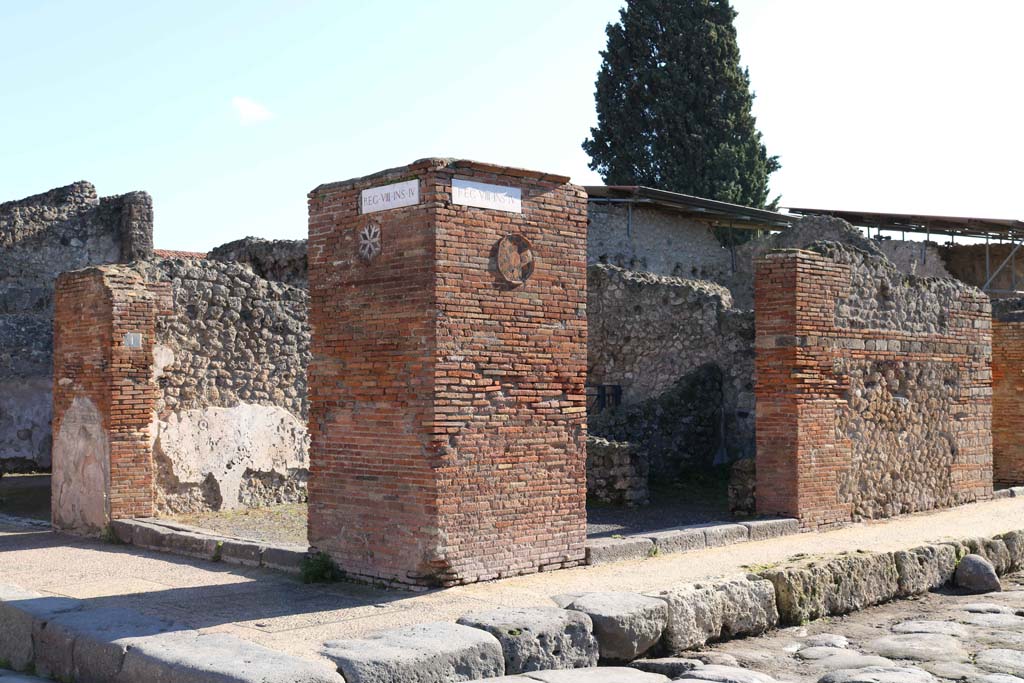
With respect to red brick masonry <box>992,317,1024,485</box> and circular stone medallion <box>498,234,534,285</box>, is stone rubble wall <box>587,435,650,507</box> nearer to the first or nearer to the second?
circular stone medallion <box>498,234,534,285</box>

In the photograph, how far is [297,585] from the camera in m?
7.24

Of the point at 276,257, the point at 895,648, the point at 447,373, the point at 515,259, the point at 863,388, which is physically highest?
the point at 276,257

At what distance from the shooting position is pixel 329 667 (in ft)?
16.2

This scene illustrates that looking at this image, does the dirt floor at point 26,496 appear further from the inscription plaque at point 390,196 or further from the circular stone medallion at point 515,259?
the circular stone medallion at point 515,259

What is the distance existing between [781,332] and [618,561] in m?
3.03

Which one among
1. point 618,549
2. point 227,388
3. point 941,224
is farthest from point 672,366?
point 941,224

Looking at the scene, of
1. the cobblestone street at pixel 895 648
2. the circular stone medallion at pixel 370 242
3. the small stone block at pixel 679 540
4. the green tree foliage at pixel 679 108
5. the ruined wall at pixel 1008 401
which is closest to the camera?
the cobblestone street at pixel 895 648

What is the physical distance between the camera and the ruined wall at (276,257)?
682 inches

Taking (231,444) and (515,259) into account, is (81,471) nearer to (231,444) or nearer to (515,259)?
(231,444)

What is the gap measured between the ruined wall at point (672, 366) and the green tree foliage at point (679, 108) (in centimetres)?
1657

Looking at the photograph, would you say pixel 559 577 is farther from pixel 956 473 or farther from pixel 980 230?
pixel 980 230

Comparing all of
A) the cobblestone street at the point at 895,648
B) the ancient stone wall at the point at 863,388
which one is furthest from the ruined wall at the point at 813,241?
the cobblestone street at the point at 895,648

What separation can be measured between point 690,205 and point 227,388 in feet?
50.3

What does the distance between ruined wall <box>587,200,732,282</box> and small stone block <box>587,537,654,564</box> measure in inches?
608
